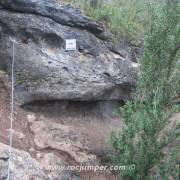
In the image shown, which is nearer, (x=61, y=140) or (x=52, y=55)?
(x=61, y=140)

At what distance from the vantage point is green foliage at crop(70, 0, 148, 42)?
29.6 feet

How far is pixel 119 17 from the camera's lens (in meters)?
9.43

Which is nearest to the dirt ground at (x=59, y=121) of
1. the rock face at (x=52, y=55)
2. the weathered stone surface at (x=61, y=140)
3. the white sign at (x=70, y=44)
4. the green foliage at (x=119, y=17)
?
the weathered stone surface at (x=61, y=140)

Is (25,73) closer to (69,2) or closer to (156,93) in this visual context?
(69,2)

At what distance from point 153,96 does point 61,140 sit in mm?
1954

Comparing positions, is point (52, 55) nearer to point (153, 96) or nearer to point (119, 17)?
point (119, 17)

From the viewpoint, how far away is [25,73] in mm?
8203

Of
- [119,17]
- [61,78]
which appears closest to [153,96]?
[61,78]

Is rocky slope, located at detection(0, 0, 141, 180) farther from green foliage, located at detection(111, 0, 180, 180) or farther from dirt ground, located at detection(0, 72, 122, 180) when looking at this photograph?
green foliage, located at detection(111, 0, 180, 180)

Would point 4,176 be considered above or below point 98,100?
below

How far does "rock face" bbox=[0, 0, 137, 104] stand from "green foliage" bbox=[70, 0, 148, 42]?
481 millimetres

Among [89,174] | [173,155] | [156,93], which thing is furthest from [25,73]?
[173,155]

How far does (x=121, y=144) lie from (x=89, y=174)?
0.97 metres

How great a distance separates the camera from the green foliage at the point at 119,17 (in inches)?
355
